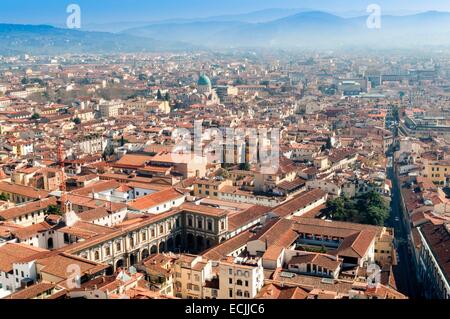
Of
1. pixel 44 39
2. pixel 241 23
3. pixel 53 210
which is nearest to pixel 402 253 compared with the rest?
pixel 53 210

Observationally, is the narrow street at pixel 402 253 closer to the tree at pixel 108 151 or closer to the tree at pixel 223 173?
the tree at pixel 223 173

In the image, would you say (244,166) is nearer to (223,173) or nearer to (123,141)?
(223,173)

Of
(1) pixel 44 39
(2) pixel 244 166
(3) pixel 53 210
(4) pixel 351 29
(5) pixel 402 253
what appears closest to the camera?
(5) pixel 402 253

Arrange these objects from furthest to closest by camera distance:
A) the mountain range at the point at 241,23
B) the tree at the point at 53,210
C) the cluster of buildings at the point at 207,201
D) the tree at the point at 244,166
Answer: the tree at the point at 244,166, the tree at the point at 53,210, the mountain range at the point at 241,23, the cluster of buildings at the point at 207,201

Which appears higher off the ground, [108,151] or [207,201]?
[108,151]

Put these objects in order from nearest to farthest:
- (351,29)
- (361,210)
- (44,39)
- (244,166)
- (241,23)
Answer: (361,210) < (244,166) < (44,39) < (351,29) < (241,23)

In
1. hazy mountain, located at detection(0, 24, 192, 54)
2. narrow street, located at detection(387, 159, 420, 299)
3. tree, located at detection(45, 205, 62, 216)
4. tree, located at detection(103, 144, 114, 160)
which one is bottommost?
narrow street, located at detection(387, 159, 420, 299)

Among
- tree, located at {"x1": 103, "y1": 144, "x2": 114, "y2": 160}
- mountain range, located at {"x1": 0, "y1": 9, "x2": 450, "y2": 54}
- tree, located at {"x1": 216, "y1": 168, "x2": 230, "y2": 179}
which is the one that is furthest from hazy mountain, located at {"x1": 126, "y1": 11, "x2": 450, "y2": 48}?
tree, located at {"x1": 103, "y1": 144, "x2": 114, "y2": 160}

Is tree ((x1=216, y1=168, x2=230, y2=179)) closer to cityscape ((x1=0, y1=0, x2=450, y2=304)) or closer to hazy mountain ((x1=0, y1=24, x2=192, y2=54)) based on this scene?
cityscape ((x1=0, y1=0, x2=450, y2=304))

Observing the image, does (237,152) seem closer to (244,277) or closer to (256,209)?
(256,209)

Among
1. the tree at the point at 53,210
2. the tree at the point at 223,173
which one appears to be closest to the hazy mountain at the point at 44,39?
the tree at the point at 53,210
